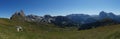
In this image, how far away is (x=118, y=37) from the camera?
2944 cm

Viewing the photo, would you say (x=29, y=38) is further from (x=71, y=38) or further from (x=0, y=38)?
(x=71, y=38)

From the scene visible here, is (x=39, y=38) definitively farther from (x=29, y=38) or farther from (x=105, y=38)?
(x=105, y=38)

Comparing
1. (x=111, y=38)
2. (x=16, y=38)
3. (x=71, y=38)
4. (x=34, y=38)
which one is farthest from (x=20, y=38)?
(x=111, y=38)

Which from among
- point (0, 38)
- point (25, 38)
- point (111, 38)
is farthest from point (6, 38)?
point (111, 38)

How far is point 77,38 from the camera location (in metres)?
38.6

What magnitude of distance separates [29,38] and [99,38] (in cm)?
1228

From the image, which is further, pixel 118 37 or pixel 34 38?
pixel 34 38

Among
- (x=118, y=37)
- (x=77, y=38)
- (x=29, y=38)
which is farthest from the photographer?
(x=77, y=38)

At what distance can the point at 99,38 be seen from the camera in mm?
33469

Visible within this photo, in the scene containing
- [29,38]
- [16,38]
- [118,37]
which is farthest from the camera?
[29,38]

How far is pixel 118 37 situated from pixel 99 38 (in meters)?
4.56

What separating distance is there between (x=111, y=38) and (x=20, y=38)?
14.8 metres

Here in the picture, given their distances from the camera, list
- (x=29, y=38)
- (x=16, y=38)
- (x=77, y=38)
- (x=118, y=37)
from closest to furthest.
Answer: (x=118, y=37) → (x=16, y=38) → (x=29, y=38) → (x=77, y=38)

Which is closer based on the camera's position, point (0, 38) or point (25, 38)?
point (0, 38)
